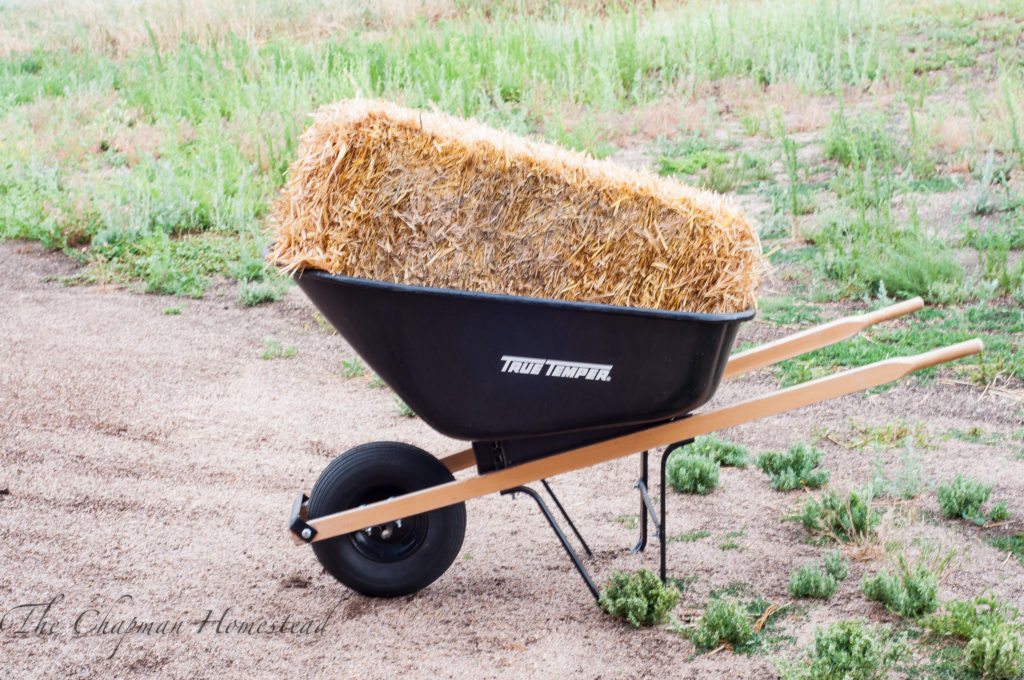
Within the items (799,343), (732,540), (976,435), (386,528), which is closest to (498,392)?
(386,528)

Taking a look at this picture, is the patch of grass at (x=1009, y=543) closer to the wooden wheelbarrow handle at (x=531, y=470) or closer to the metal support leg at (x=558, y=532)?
the wooden wheelbarrow handle at (x=531, y=470)

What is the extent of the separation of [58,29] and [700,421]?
13.8 meters

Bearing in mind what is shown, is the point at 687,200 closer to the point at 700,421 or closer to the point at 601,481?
the point at 700,421

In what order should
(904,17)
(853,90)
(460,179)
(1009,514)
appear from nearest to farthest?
(460,179) < (1009,514) < (853,90) < (904,17)

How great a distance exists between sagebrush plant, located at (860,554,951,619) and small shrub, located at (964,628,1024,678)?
239 mm

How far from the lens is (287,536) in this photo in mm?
3127

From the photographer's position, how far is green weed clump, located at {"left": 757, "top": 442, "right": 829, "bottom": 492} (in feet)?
11.1

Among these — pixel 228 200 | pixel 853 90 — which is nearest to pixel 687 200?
pixel 228 200

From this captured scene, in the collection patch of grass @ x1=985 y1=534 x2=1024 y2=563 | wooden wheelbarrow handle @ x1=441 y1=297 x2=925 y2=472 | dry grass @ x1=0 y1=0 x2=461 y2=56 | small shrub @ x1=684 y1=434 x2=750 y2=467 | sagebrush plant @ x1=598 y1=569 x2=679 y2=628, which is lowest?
small shrub @ x1=684 y1=434 x2=750 y2=467

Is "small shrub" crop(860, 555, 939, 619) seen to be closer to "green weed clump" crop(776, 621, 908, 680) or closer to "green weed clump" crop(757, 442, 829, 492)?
"green weed clump" crop(776, 621, 908, 680)

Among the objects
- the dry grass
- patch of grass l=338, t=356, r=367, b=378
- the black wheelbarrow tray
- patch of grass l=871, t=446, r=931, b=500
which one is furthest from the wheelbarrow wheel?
the dry grass

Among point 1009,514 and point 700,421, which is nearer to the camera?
point 700,421

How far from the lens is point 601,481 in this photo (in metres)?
3.61

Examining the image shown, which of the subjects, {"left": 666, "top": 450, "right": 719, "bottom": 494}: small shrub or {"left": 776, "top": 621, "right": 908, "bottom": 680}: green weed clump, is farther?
{"left": 666, "top": 450, "right": 719, "bottom": 494}: small shrub
